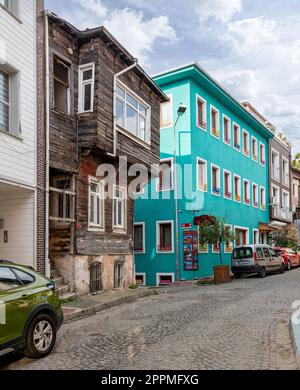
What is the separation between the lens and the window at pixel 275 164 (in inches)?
1511

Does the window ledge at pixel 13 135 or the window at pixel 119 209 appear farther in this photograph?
the window at pixel 119 209

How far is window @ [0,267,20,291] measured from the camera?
22.7ft

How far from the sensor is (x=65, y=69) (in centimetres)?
1489

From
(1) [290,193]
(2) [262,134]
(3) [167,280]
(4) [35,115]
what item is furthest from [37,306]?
(1) [290,193]

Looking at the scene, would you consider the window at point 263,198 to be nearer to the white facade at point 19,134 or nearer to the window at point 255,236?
the window at point 255,236

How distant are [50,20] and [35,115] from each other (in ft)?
9.86

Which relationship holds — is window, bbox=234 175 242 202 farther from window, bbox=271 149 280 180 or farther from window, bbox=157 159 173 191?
window, bbox=271 149 280 180

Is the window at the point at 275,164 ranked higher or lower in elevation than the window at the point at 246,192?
higher

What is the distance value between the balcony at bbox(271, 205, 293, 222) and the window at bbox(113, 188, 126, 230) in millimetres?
21640

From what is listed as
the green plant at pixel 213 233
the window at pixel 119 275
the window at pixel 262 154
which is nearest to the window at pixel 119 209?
the window at pixel 119 275

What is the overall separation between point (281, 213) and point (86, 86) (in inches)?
1098

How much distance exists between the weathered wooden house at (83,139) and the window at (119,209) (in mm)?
611

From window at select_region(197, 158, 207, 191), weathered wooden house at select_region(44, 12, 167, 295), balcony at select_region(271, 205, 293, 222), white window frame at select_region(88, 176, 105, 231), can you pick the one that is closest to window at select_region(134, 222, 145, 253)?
window at select_region(197, 158, 207, 191)
